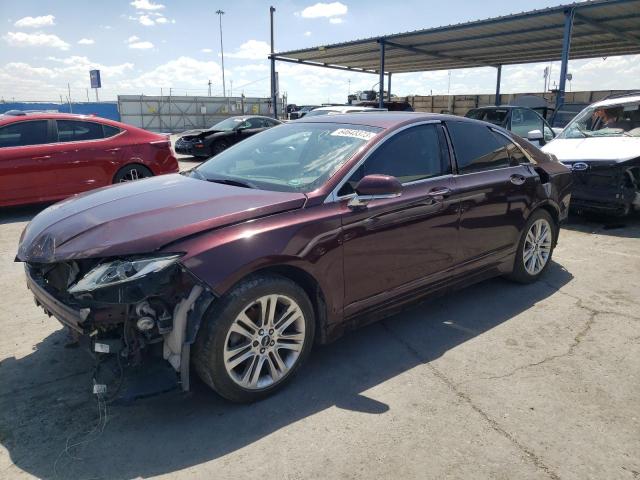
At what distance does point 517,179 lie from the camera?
14.3 ft

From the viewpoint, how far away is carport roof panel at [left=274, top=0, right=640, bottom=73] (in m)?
15.4

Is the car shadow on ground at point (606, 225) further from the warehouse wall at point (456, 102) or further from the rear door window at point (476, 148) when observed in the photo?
the warehouse wall at point (456, 102)

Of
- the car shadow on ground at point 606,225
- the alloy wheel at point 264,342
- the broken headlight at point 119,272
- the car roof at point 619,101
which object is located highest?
the car roof at point 619,101

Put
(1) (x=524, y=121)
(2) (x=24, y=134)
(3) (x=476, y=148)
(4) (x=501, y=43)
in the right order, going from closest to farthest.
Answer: (3) (x=476, y=148), (2) (x=24, y=134), (1) (x=524, y=121), (4) (x=501, y=43)

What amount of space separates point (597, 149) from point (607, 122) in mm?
1014

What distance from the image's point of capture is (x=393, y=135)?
351 centimetres

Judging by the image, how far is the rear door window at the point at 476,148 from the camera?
3.96 meters

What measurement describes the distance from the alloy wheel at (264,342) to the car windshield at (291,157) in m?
0.79

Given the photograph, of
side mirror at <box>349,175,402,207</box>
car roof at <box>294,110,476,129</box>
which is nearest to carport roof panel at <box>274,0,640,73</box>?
car roof at <box>294,110,476,129</box>

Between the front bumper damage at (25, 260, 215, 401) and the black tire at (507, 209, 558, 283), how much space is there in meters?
3.15

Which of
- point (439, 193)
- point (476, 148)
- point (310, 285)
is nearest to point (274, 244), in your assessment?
point (310, 285)

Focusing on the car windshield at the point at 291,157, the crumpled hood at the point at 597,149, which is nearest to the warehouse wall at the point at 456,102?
the crumpled hood at the point at 597,149

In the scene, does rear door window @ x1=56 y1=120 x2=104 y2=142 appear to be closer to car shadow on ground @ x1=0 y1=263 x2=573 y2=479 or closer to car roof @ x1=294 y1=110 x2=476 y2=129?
car shadow on ground @ x1=0 y1=263 x2=573 y2=479

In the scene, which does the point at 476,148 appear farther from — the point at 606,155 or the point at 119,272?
the point at 606,155
